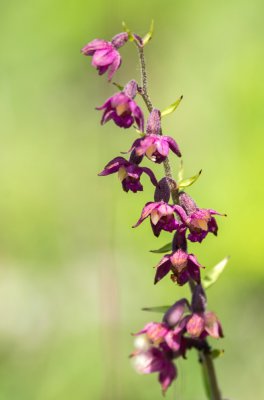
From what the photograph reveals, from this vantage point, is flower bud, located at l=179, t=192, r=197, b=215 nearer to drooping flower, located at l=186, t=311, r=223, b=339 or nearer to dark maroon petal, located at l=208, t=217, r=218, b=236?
dark maroon petal, located at l=208, t=217, r=218, b=236

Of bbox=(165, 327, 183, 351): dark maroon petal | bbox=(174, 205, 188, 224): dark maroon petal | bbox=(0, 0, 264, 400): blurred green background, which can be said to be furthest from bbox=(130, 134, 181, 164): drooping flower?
bbox=(0, 0, 264, 400): blurred green background

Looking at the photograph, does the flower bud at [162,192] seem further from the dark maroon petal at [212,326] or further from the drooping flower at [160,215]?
the dark maroon petal at [212,326]

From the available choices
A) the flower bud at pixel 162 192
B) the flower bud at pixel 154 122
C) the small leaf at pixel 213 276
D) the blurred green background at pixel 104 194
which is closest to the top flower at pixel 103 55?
the flower bud at pixel 154 122

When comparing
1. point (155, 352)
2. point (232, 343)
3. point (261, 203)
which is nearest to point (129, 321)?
point (232, 343)

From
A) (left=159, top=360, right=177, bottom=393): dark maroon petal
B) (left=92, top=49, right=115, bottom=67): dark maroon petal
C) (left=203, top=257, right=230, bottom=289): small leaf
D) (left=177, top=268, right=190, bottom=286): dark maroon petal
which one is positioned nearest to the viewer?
(left=92, top=49, right=115, bottom=67): dark maroon petal

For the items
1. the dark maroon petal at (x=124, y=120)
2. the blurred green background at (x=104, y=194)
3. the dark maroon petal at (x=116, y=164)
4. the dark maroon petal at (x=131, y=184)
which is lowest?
the dark maroon petal at (x=131, y=184)
